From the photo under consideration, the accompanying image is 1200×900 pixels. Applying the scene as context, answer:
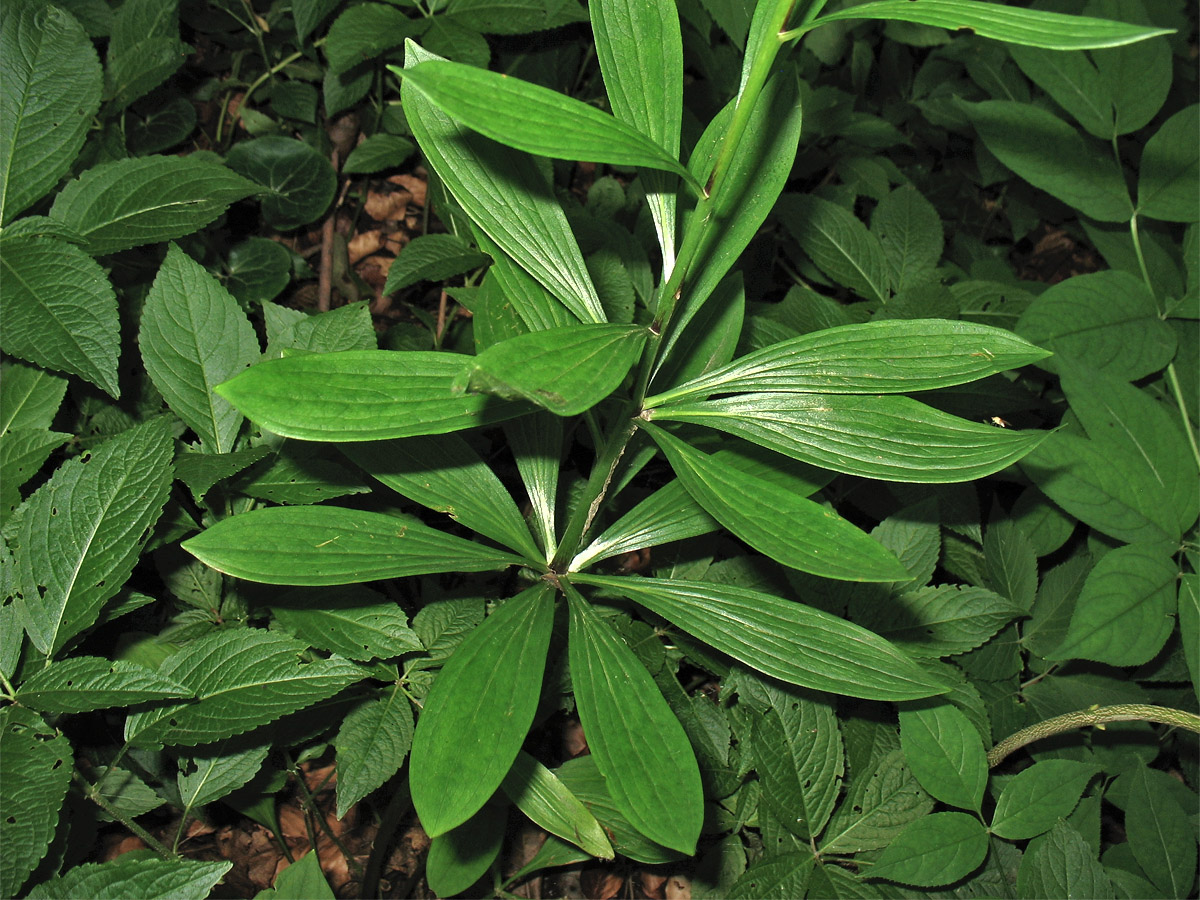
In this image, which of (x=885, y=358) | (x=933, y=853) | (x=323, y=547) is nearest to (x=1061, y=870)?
(x=933, y=853)

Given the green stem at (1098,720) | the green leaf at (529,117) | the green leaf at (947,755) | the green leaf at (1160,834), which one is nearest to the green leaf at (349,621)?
the green leaf at (529,117)

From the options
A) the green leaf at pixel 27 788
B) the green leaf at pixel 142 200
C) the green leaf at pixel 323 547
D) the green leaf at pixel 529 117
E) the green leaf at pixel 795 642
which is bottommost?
the green leaf at pixel 27 788

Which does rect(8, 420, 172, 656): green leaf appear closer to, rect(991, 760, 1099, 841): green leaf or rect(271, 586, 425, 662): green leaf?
rect(271, 586, 425, 662): green leaf

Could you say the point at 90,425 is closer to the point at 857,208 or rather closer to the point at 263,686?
the point at 263,686

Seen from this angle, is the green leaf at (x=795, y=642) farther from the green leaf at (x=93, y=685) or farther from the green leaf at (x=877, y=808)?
the green leaf at (x=93, y=685)

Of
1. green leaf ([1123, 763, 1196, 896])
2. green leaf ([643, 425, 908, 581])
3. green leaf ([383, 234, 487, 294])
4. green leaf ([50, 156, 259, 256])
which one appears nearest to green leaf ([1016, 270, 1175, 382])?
green leaf ([1123, 763, 1196, 896])

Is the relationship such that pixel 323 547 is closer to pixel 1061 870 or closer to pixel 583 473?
pixel 583 473

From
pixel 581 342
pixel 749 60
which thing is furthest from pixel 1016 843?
pixel 749 60
